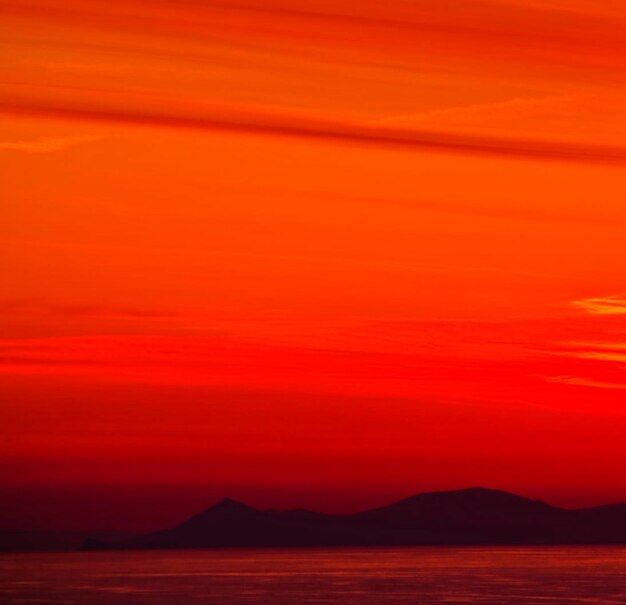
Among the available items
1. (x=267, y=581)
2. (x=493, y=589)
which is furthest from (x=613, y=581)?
(x=267, y=581)

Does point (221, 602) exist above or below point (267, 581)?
below

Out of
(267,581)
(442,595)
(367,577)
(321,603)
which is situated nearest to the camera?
(321,603)

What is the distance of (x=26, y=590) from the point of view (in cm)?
12025

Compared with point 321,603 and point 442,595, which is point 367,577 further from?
point 321,603

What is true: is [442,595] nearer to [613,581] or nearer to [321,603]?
[321,603]

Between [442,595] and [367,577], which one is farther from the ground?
[367,577]

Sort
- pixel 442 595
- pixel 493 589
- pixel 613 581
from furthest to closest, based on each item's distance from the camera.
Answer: pixel 613 581 < pixel 493 589 < pixel 442 595

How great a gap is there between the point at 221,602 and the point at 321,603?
760 centimetres

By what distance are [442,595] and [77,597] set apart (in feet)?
77.7

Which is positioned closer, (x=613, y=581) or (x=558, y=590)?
(x=558, y=590)

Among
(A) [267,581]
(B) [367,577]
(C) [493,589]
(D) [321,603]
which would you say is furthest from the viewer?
(B) [367,577]

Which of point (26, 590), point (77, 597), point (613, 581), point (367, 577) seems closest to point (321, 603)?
point (77, 597)

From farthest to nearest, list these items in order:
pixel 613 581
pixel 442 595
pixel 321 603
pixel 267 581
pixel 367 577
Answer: pixel 367 577
pixel 267 581
pixel 613 581
pixel 442 595
pixel 321 603

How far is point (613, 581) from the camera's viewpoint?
130250 millimetres
